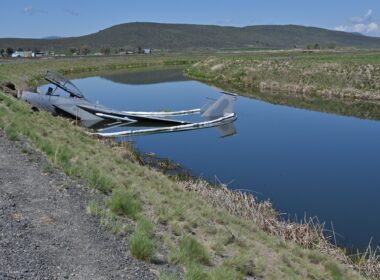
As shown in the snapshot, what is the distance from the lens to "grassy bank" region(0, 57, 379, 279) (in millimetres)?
8719

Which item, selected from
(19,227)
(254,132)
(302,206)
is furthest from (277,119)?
(19,227)

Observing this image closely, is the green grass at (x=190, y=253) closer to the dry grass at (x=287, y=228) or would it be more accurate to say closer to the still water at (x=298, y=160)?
the dry grass at (x=287, y=228)

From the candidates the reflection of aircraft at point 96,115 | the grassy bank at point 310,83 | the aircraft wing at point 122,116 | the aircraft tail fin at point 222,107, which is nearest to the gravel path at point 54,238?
the reflection of aircraft at point 96,115

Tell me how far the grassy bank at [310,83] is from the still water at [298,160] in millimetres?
5908

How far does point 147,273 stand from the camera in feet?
24.3

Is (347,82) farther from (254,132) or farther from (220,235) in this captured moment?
(220,235)

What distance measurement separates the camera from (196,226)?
35.8 feet

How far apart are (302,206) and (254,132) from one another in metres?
14.7

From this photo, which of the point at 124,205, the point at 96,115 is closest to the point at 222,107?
the point at 96,115

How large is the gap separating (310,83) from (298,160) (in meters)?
37.6

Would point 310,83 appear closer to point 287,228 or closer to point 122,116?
point 122,116

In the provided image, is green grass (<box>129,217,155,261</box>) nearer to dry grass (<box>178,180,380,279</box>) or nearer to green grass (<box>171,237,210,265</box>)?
green grass (<box>171,237,210,265</box>)

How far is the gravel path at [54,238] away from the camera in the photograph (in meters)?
6.93

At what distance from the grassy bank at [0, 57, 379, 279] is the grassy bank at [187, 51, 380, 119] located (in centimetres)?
2761
